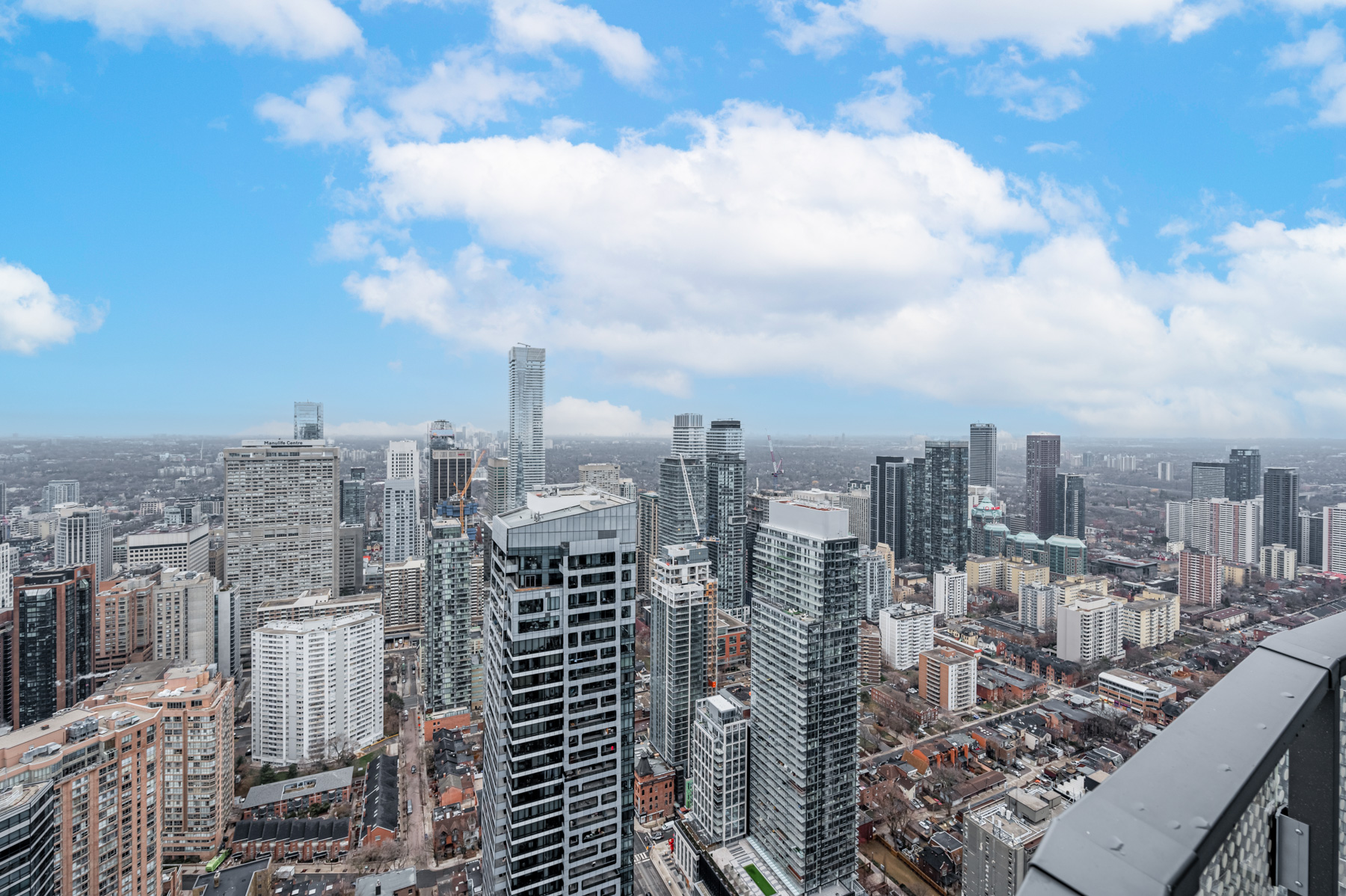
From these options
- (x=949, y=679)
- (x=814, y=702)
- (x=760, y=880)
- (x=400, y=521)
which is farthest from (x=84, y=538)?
(x=949, y=679)

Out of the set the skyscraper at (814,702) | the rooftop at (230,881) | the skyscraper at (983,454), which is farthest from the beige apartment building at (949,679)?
the skyscraper at (983,454)

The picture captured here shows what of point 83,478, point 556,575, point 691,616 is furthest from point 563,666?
point 83,478

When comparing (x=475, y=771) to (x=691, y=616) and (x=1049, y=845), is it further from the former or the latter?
(x=1049, y=845)

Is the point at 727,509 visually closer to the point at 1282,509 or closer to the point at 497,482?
the point at 497,482

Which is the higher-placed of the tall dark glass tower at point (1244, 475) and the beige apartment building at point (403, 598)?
the tall dark glass tower at point (1244, 475)

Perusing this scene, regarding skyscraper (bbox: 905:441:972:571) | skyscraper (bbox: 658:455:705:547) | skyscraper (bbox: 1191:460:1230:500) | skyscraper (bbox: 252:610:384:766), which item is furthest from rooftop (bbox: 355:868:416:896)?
skyscraper (bbox: 1191:460:1230:500)

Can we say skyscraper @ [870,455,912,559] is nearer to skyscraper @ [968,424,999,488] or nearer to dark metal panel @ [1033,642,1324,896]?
skyscraper @ [968,424,999,488]

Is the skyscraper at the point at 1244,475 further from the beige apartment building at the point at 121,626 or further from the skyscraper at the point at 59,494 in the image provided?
the skyscraper at the point at 59,494
